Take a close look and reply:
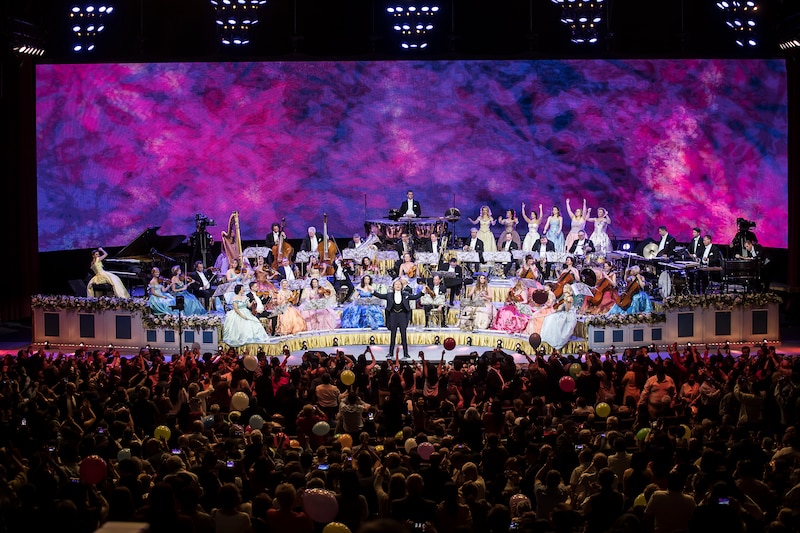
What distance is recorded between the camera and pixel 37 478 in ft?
24.4

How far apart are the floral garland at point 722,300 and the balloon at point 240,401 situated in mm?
10807

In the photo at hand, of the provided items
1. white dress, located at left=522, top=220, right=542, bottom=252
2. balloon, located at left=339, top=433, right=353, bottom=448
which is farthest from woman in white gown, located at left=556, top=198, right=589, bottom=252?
balloon, located at left=339, top=433, right=353, bottom=448

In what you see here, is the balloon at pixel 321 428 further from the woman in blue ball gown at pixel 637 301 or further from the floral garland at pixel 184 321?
the woman in blue ball gown at pixel 637 301

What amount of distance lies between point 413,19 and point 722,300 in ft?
33.1

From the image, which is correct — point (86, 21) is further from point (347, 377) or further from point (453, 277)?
point (347, 377)

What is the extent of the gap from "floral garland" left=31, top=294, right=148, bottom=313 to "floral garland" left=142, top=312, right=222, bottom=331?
30 cm

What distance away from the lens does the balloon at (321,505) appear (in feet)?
22.4

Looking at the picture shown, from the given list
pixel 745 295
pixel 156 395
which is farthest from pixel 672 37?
pixel 156 395

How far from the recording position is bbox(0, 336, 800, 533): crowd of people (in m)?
6.85

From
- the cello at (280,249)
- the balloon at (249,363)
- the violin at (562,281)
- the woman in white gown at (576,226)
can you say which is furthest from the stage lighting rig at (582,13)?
the balloon at (249,363)

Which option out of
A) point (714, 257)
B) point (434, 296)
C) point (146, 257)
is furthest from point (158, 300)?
point (714, 257)

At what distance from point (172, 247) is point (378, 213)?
7.03 metres

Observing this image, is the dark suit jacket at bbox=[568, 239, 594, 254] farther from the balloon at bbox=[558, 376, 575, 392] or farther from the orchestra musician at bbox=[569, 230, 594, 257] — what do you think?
the balloon at bbox=[558, 376, 575, 392]

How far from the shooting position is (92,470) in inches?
320
